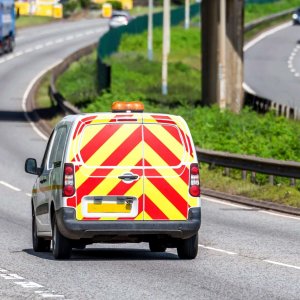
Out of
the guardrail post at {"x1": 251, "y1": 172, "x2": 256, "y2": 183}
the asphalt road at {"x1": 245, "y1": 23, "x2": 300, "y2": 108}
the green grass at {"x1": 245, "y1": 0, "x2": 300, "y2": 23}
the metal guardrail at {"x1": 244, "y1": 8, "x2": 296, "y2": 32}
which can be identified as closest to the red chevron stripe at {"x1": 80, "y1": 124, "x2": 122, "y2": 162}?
the guardrail post at {"x1": 251, "y1": 172, "x2": 256, "y2": 183}

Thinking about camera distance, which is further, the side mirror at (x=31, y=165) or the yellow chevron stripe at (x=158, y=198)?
the side mirror at (x=31, y=165)

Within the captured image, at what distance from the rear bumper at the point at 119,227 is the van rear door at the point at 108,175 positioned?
0.27 ft

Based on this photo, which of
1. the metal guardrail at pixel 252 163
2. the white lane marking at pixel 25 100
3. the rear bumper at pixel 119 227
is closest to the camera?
the rear bumper at pixel 119 227

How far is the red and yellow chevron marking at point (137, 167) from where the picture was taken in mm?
16297

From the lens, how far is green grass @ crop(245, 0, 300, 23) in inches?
4267

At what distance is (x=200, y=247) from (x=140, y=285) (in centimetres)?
496

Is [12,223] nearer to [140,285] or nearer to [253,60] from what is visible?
[140,285]

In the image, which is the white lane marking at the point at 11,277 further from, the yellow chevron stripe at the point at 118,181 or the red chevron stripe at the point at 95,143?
the red chevron stripe at the point at 95,143

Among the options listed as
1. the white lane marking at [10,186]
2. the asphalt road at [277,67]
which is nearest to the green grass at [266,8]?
the asphalt road at [277,67]

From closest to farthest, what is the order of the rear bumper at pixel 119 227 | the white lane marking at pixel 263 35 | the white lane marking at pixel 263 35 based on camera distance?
1. the rear bumper at pixel 119 227
2. the white lane marking at pixel 263 35
3. the white lane marking at pixel 263 35

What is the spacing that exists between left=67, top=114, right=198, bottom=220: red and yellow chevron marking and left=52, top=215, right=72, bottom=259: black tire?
44 centimetres

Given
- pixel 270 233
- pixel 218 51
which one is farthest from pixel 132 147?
pixel 218 51

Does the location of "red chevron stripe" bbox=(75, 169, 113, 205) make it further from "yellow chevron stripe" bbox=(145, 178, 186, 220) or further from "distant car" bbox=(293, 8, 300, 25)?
"distant car" bbox=(293, 8, 300, 25)

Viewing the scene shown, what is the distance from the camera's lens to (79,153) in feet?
53.5
